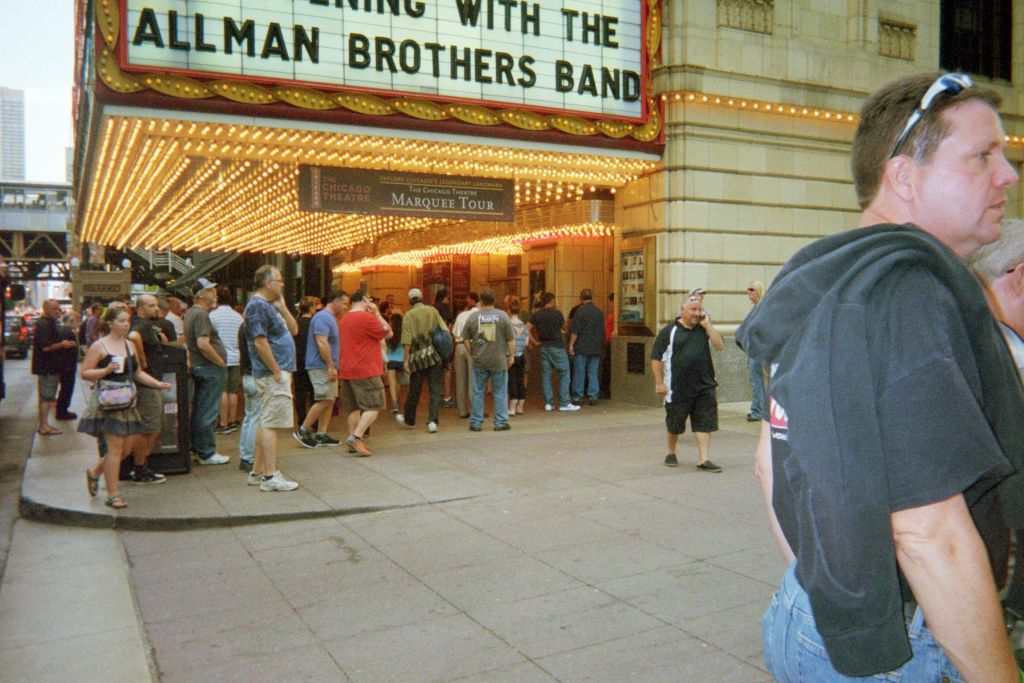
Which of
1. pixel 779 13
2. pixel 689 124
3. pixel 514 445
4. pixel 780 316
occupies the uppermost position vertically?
pixel 779 13

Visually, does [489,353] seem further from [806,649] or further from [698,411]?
[806,649]

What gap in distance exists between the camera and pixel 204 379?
10000mm

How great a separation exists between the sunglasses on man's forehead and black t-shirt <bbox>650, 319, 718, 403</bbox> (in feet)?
24.3

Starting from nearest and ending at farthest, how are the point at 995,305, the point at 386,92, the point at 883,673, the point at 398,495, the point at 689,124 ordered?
the point at 883,673
the point at 995,305
the point at 398,495
the point at 386,92
the point at 689,124

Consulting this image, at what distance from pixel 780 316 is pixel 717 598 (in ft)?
13.0

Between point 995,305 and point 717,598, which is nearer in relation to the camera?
point 995,305

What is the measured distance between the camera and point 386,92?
40.3 ft

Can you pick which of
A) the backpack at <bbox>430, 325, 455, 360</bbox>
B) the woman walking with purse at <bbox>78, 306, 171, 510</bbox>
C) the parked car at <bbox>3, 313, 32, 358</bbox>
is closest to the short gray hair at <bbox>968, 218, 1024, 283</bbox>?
the woman walking with purse at <bbox>78, 306, 171, 510</bbox>

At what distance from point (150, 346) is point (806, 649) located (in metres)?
8.40

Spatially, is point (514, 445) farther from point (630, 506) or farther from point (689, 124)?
point (689, 124)

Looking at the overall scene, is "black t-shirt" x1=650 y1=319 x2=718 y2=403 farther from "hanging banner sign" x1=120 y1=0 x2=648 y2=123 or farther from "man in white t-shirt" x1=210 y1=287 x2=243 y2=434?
"hanging banner sign" x1=120 y1=0 x2=648 y2=123

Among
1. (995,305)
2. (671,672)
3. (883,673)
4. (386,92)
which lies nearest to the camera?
(883,673)

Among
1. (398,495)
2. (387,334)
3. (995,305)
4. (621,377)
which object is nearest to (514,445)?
(387,334)

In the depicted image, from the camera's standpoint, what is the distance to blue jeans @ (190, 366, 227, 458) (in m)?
9.76
